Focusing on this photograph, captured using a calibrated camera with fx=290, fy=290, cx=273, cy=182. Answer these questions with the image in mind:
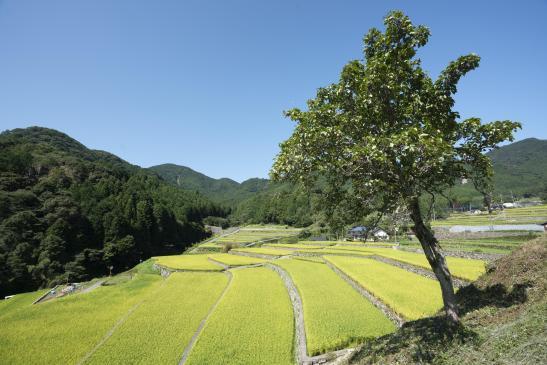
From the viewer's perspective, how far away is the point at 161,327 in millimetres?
21078

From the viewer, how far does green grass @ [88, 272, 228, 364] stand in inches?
672

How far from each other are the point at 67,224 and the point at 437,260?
8327 centimetres

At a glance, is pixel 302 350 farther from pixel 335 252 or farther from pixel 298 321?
pixel 335 252

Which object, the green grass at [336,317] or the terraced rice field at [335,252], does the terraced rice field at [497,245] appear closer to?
the terraced rice field at [335,252]

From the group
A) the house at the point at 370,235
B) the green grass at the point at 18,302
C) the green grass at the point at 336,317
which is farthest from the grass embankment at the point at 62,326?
the house at the point at 370,235

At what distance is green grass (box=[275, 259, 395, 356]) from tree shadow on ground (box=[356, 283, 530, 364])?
127 inches

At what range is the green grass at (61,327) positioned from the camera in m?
18.1

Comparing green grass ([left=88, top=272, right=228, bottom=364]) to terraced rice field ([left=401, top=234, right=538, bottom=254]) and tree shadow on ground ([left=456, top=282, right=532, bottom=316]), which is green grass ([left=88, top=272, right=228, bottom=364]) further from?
terraced rice field ([left=401, top=234, right=538, bottom=254])

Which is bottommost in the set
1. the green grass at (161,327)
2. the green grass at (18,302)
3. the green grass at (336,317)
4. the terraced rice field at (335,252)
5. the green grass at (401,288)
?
the green grass at (18,302)

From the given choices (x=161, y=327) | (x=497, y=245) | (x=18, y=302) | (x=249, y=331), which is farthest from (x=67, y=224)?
(x=497, y=245)

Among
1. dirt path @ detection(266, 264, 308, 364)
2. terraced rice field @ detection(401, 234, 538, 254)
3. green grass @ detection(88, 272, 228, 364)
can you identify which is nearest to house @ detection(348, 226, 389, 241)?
dirt path @ detection(266, 264, 308, 364)

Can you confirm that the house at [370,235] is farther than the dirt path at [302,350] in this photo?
No

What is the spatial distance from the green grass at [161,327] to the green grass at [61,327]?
1.59 meters

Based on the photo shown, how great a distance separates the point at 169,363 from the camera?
53.3 feet
